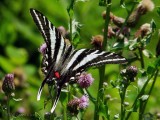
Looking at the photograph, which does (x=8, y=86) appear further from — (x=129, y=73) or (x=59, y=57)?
(x=129, y=73)

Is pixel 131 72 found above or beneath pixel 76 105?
above

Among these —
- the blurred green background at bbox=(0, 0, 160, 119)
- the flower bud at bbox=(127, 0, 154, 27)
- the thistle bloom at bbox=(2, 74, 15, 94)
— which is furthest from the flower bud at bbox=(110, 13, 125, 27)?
the blurred green background at bbox=(0, 0, 160, 119)

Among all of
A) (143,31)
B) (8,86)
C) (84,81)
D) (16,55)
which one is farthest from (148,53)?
(16,55)

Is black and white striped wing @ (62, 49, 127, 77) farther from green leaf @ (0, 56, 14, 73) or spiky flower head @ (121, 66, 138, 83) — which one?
green leaf @ (0, 56, 14, 73)

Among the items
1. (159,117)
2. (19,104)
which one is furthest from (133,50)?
(19,104)

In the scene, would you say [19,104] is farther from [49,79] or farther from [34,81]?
[49,79]

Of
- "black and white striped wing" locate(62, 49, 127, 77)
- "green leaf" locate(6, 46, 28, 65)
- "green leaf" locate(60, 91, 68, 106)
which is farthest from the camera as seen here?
"green leaf" locate(6, 46, 28, 65)
